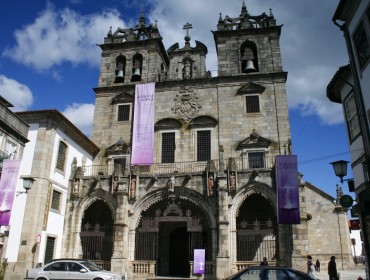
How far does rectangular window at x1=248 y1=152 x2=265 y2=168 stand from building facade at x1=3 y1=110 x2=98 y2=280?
11.2 meters

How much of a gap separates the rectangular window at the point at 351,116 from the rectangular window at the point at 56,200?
16116 mm

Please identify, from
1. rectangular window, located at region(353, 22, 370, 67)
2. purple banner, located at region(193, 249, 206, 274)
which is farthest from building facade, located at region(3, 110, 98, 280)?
rectangular window, located at region(353, 22, 370, 67)

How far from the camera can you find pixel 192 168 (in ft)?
77.6

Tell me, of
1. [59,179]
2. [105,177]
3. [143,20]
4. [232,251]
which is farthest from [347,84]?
[143,20]

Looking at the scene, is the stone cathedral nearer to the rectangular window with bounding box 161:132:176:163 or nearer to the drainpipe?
the rectangular window with bounding box 161:132:176:163

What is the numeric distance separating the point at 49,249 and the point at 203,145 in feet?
37.6

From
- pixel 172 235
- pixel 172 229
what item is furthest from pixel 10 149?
pixel 172 235

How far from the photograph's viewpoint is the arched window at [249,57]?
26750mm

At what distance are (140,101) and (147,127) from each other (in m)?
2.21

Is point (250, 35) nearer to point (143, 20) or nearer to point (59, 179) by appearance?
point (143, 20)

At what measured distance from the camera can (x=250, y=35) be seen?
27.7 meters

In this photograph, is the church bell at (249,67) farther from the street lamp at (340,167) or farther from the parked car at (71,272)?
the parked car at (71,272)

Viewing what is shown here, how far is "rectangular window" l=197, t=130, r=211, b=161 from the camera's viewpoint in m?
24.4

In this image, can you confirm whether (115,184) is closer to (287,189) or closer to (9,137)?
(9,137)
